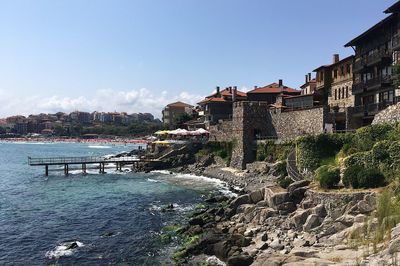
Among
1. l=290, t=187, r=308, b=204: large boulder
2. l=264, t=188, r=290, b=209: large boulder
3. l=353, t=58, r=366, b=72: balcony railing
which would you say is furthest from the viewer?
l=353, t=58, r=366, b=72: balcony railing

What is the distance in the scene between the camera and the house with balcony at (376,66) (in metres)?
43.3

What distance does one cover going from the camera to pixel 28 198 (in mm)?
48844

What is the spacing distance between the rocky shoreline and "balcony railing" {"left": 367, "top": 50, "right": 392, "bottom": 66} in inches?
858

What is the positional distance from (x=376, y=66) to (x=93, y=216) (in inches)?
1442

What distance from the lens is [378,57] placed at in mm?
47000

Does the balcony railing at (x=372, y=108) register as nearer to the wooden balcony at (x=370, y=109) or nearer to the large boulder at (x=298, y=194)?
the wooden balcony at (x=370, y=109)

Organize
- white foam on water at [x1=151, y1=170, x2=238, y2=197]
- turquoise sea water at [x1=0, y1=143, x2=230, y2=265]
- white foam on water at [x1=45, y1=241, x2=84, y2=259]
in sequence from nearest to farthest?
white foam on water at [x1=45, y1=241, x2=84, y2=259] < turquoise sea water at [x1=0, y1=143, x2=230, y2=265] < white foam on water at [x1=151, y1=170, x2=238, y2=197]

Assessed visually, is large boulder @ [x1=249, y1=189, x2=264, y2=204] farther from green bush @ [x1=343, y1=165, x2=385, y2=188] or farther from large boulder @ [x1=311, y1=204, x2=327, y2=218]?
green bush @ [x1=343, y1=165, x2=385, y2=188]

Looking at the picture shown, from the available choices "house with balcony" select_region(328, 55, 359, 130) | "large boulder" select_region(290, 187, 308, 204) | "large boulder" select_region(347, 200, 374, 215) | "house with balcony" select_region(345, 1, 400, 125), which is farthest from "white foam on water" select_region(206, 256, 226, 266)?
"house with balcony" select_region(328, 55, 359, 130)

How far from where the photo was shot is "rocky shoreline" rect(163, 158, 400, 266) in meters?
20.9

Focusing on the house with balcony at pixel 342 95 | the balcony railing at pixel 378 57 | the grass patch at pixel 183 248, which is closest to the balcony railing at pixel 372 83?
the balcony railing at pixel 378 57

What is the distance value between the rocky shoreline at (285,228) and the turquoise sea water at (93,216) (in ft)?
10.7

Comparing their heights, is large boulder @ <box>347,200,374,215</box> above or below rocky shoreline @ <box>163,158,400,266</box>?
above

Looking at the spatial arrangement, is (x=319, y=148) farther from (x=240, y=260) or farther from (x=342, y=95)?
(x=342, y=95)
